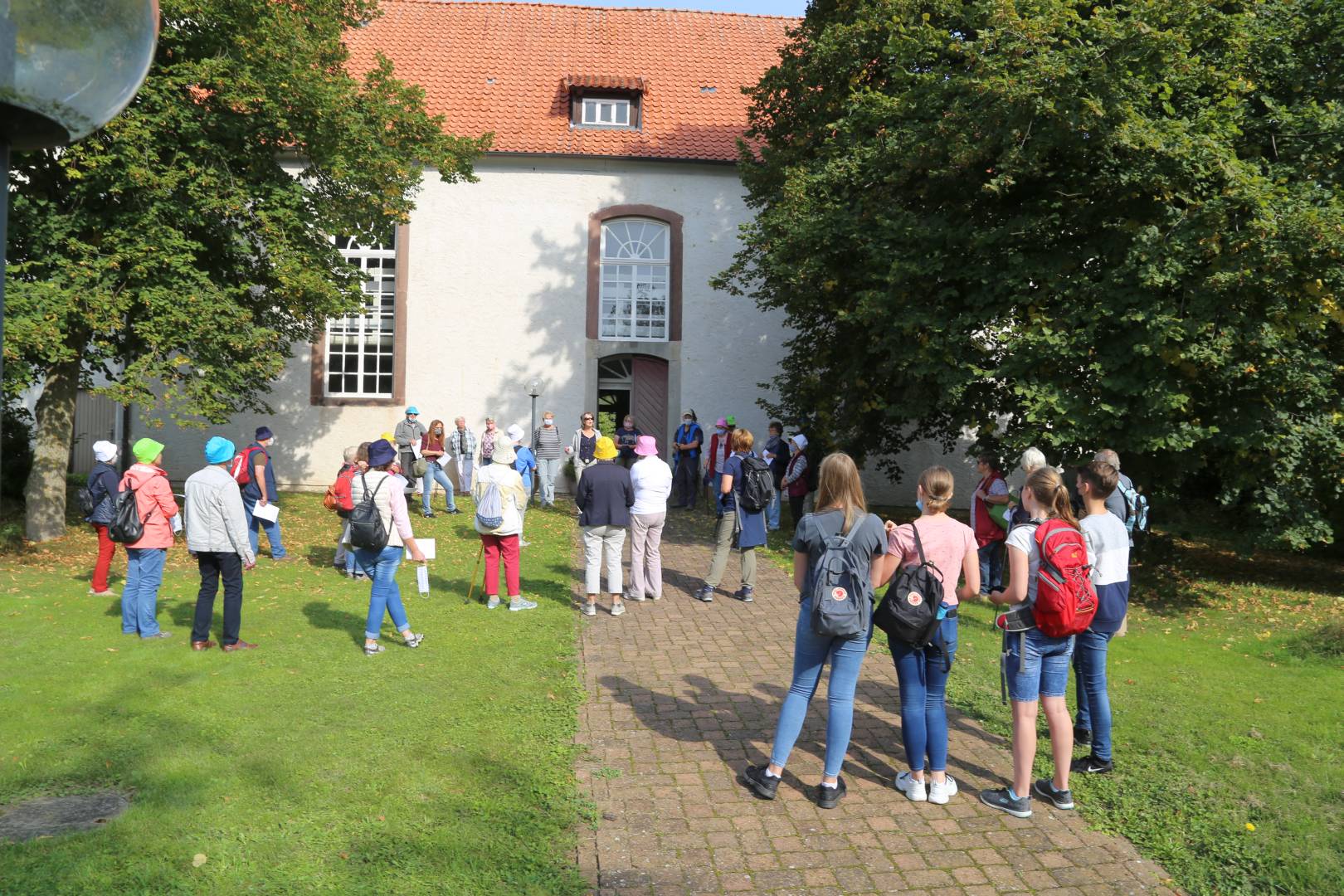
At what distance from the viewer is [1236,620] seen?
422 inches

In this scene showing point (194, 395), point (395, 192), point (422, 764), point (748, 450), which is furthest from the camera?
point (395, 192)

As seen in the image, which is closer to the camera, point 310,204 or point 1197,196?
point 1197,196

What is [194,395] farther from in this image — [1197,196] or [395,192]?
[1197,196]

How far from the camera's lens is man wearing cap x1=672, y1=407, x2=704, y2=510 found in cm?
1875

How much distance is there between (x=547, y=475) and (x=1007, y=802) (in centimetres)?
1324

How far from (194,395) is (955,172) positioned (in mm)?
10286

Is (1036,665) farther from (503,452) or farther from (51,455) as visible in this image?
(51,455)

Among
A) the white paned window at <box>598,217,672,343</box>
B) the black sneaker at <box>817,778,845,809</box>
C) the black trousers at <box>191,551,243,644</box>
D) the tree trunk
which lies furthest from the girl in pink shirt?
the white paned window at <box>598,217,672,343</box>

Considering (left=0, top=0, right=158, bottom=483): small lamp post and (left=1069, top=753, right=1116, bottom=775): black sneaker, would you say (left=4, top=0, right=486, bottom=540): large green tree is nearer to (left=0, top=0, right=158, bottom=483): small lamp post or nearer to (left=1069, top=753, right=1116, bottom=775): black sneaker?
(left=0, top=0, right=158, bottom=483): small lamp post

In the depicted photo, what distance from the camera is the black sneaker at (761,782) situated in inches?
200

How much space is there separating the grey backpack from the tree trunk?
1288 cm

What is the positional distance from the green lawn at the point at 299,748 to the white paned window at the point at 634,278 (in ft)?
42.7

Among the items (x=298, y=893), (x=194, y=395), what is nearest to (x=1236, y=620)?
(x=298, y=893)

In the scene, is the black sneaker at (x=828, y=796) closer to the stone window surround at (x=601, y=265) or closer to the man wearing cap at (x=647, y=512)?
the man wearing cap at (x=647, y=512)
